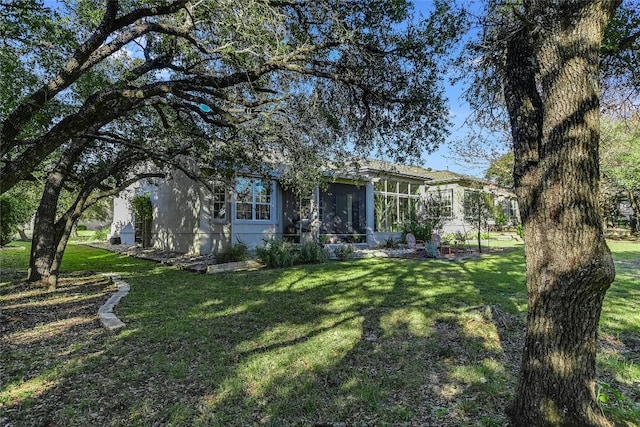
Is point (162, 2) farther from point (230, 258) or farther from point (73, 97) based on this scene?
point (230, 258)

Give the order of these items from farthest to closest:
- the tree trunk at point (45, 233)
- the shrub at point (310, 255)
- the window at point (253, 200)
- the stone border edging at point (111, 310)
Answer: the window at point (253, 200), the shrub at point (310, 255), the tree trunk at point (45, 233), the stone border edging at point (111, 310)

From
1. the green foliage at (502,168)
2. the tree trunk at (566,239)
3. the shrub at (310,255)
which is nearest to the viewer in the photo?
the tree trunk at (566,239)

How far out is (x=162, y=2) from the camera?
15.8 feet

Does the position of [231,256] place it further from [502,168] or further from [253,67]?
[502,168]

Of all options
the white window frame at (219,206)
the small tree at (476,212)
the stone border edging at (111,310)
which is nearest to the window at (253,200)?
the white window frame at (219,206)

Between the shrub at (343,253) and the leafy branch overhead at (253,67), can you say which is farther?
the shrub at (343,253)

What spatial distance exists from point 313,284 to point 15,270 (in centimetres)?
890

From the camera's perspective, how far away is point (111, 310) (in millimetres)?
6105

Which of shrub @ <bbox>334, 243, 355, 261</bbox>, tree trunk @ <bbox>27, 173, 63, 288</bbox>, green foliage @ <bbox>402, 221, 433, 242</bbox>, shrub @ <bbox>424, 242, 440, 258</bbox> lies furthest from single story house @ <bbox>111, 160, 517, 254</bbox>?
tree trunk @ <bbox>27, 173, 63, 288</bbox>

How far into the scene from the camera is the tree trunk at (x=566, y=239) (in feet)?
8.31

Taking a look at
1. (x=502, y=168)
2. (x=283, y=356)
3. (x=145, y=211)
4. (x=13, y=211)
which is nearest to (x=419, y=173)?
(x=502, y=168)

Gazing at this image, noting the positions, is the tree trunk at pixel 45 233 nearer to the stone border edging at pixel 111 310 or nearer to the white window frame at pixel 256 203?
the stone border edging at pixel 111 310

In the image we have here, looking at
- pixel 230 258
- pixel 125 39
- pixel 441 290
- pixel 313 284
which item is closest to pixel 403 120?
pixel 441 290

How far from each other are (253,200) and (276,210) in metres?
1.19
